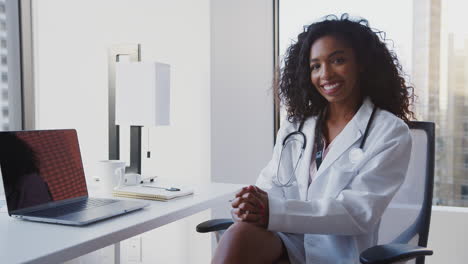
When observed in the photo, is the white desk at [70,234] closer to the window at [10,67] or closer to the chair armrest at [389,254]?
the chair armrest at [389,254]

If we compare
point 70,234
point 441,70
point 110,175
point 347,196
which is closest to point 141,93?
point 110,175

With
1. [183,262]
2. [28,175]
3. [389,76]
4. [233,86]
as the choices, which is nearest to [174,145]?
[233,86]

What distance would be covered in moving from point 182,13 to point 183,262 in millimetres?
1179

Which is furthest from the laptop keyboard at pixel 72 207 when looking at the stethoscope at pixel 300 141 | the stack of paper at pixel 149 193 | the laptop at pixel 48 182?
the stethoscope at pixel 300 141

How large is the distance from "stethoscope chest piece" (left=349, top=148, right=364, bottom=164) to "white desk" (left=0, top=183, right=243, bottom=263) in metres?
0.51

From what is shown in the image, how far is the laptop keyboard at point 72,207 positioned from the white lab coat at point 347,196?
1.75 ft

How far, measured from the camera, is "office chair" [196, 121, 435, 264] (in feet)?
4.19

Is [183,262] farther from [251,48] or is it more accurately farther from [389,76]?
[389,76]

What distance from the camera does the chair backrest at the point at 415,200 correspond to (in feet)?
4.20

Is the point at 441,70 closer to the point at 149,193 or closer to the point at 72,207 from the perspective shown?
the point at 149,193

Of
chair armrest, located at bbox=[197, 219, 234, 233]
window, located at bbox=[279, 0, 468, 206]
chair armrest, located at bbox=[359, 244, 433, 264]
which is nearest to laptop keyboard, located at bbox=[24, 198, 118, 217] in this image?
chair armrest, located at bbox=[197, 219, 234, 233]

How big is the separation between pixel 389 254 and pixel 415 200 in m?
0.35

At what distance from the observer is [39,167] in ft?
4.34

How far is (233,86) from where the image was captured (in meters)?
2.25
